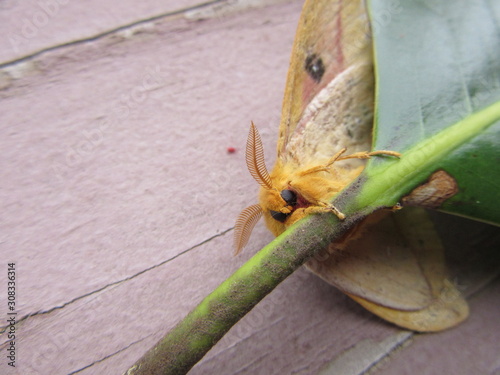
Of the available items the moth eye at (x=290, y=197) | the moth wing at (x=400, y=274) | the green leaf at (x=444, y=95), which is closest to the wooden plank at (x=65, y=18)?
the green leaf at (x=444, y=95)

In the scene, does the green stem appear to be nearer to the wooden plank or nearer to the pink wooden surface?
the pink wooden surface

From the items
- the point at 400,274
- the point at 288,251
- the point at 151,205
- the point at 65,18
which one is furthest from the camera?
the point at 65,18

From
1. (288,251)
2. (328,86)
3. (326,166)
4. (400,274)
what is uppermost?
(328,86)

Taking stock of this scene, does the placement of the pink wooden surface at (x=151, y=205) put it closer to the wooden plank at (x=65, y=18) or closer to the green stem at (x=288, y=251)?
the wooden plank at (x=65, y=18)

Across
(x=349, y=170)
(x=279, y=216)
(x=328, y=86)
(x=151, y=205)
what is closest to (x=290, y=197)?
(x=279, y=216)

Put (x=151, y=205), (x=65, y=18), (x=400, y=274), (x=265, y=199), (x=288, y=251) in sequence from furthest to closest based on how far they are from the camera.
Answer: (x=65, y=18)
(x=151, y=205)
(x=400, y=274)
(x=265, y=199)
(x=288, y=251)

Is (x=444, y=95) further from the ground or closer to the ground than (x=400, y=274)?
further from the ground

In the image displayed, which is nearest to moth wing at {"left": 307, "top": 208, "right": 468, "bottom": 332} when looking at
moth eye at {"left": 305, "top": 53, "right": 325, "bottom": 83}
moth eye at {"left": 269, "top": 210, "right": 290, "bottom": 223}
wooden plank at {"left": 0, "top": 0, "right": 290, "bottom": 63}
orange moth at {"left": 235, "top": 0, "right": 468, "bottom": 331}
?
orange moth at {"left": 235, "top": 0, "right": 468, "bottom": 331}

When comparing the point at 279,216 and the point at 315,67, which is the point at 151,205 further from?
the point at 315,67
